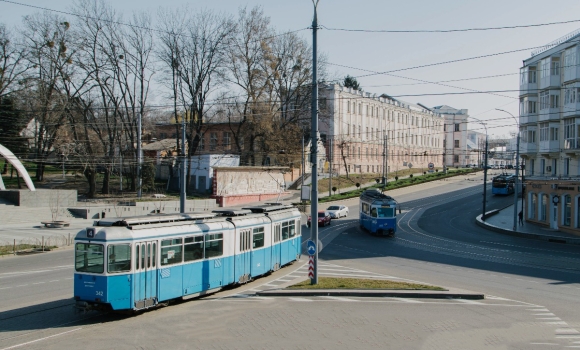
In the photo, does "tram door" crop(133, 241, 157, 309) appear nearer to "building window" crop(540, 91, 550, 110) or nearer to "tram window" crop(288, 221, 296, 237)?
"tram window" crop(288, 221, 296, 237)

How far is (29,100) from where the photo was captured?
5688 cm

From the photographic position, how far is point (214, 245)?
19469 mm

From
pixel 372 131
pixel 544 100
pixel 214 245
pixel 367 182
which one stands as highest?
pixel 544 100

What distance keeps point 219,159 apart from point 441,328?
170 ft

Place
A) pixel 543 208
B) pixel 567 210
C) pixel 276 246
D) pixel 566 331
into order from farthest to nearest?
pixel 543 208, pixel 567 210, pixel 276 246, pixel 566 331

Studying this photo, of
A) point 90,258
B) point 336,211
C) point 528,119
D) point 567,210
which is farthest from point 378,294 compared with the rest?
point 528,119

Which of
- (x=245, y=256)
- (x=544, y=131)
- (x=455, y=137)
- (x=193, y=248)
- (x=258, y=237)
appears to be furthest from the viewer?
(x=455, y=137)

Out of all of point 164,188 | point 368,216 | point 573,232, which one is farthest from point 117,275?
point 164,188

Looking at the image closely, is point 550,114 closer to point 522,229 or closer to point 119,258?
point 522,229

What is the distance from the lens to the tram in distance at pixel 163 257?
1542 centimetres

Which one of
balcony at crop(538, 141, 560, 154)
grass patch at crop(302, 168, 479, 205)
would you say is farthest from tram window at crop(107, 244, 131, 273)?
A: grass patch at crop(302, 168, 479, 205)

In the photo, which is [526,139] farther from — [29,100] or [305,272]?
[29,100]

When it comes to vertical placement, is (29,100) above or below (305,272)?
above

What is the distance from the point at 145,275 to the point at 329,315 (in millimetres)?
5408
